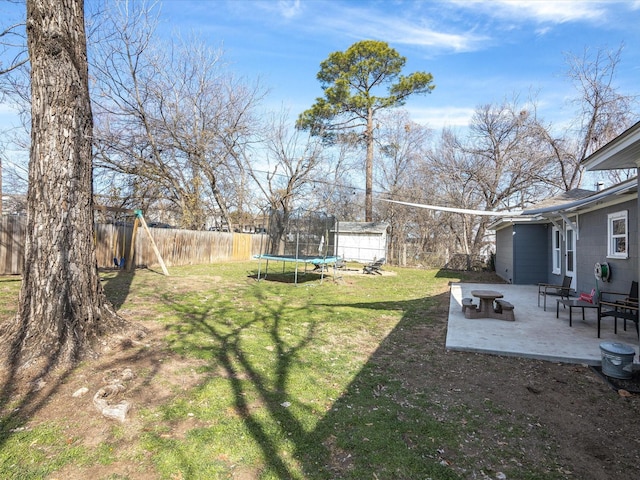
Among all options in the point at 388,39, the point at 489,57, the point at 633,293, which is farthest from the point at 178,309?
the point at 388,39

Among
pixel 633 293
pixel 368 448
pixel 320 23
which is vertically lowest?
A: pixel 368 448

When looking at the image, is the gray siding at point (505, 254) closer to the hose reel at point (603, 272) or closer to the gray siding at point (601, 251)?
the gray siding at point (601, 251)

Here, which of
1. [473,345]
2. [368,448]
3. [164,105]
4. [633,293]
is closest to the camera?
[368,448]

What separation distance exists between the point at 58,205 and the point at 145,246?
10.1 meters

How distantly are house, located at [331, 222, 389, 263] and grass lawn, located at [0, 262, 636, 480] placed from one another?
57.2 ft

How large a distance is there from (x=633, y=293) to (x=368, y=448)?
586 centimetres

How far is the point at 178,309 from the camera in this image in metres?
6.36

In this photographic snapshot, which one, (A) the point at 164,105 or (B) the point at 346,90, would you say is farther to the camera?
(B) the point at 346,90

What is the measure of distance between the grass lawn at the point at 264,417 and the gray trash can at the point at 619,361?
164 cm

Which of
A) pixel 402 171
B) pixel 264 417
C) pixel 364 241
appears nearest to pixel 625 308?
pixel 264 417

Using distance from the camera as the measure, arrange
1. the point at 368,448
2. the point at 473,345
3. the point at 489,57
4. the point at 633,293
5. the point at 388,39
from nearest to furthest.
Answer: the point at 368,448
the point at 473,345
the point at 633,293
the point at 489,57
the point at 388,39

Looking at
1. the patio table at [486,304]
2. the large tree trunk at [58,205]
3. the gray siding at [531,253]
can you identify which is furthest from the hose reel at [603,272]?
the large tree trunk at [58,205]

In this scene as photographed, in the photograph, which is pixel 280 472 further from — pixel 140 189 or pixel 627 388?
pixel 140 189

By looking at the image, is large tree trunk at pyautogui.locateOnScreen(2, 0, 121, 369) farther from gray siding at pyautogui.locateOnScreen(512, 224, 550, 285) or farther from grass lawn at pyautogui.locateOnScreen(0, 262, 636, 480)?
gray siding at pyautogui.locateOnScreen(512, 224, 550, 285)
